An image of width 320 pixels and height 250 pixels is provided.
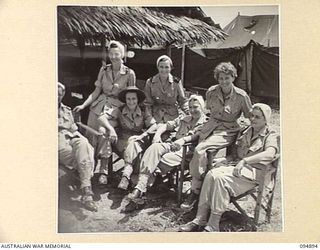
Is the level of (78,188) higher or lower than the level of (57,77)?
lower

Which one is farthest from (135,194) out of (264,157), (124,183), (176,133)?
(264,157)

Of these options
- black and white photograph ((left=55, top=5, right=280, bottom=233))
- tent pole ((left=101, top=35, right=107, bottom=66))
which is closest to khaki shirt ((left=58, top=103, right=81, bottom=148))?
black and white photograph ((left=55, top=5, right=280, bottom=233))

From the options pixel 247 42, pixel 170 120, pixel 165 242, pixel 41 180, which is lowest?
pixel 165 242

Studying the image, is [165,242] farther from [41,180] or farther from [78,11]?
[78,11]

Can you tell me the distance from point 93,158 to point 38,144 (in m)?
0.10

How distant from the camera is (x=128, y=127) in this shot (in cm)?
86

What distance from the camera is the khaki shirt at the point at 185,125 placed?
33.9 inches

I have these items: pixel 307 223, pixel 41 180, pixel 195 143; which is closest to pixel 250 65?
pixel 195 143

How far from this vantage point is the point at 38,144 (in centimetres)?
84

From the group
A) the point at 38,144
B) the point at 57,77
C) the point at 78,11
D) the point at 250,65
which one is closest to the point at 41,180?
the point at 38,144

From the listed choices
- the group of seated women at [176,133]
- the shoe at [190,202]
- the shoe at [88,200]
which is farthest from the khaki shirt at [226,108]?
the shoe at [88,200]

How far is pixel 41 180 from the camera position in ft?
2.75

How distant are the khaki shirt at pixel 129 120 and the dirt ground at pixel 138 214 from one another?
6 cm

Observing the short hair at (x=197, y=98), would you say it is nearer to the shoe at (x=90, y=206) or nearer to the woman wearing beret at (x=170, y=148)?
the woman wearing beret at (x=170, y=148)
